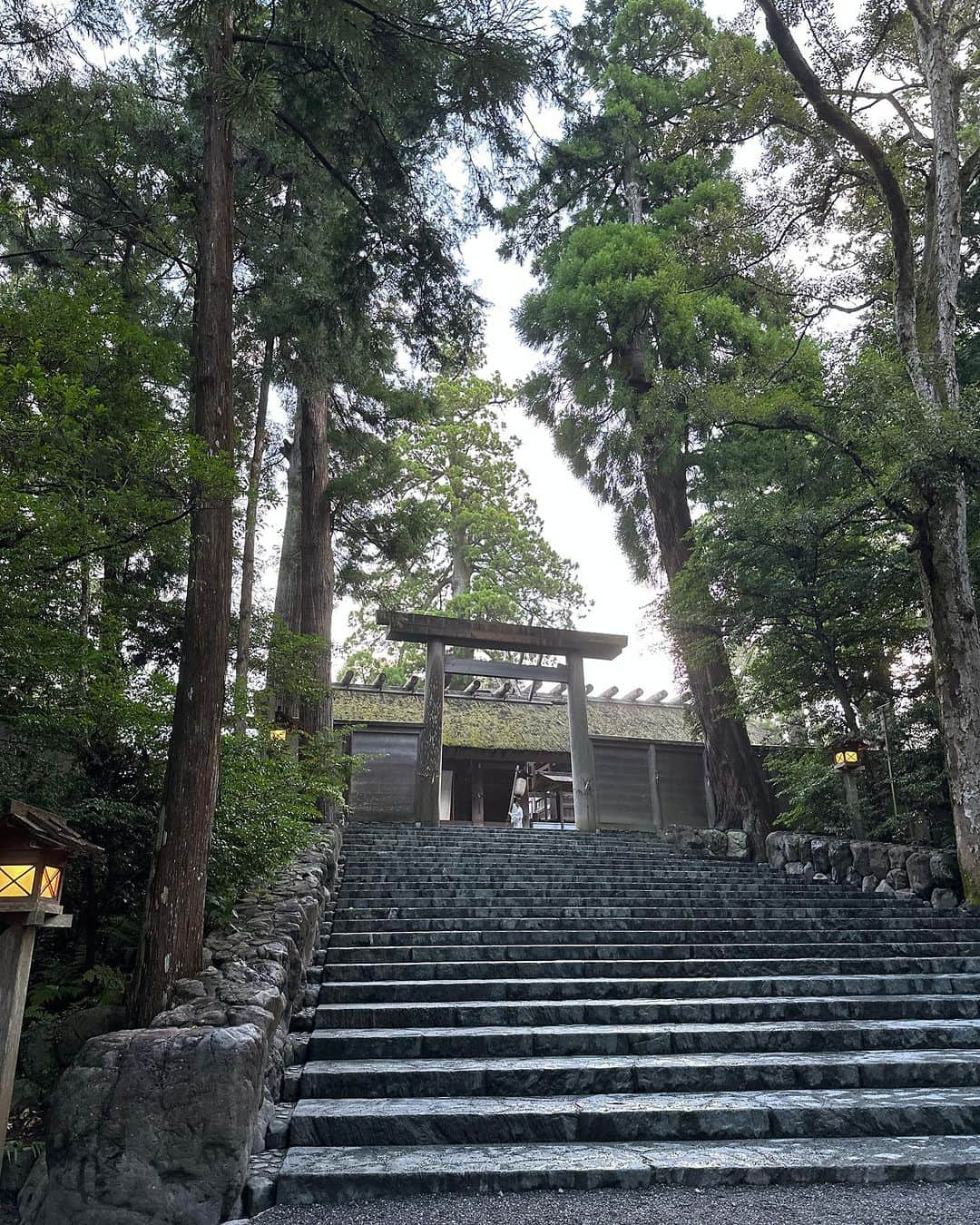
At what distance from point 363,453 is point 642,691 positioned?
10157 millimetres

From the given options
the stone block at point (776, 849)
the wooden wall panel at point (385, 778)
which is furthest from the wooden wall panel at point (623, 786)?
the stone block at point (776, 849)

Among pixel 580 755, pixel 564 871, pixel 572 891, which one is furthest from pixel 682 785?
pixel 572 891

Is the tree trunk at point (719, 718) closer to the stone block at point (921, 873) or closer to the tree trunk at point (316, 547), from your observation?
the stone block at point (921, 873)

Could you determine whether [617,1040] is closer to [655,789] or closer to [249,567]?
[249,567]

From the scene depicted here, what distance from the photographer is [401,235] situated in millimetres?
7141

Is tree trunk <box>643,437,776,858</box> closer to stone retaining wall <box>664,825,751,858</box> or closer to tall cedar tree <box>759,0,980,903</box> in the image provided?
stone retaining wall <box>664,825,751,858</box>

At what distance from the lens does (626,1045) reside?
465cm

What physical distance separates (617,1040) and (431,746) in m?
8.98

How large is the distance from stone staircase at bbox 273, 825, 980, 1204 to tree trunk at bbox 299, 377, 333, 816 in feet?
11.5

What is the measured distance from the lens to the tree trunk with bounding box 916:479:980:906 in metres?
8.41

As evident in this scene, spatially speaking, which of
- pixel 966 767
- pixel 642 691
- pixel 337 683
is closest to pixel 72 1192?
pixel 966 767

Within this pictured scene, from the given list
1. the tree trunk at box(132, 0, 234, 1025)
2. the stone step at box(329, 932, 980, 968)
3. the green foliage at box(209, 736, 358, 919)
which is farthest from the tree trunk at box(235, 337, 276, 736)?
the tree trunk at box(132, 0, 234, 1025)

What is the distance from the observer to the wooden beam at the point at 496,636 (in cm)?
1384

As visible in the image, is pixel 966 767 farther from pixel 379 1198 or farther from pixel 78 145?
pixel 78 145
